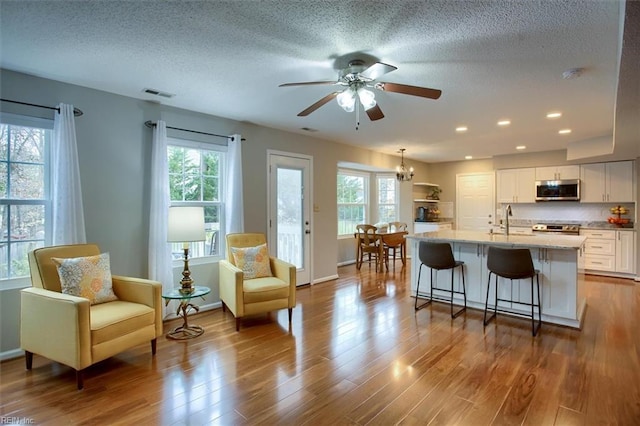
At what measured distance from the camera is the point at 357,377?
2.58 meters

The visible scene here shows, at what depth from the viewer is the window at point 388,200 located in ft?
27.6

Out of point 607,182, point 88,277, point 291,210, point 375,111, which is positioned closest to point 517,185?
point 607,182

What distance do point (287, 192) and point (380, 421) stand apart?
368cm

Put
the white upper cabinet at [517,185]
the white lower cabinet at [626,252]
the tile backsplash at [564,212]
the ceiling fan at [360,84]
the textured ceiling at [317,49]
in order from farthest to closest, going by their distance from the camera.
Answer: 1. the white upper cabinet at [517,185]
2. the tile backsplash at [564,212]
3. the white lower cabinet at [626,252]
4. the ceiling fan at [360,84]
5. the textured ceiling at [317,49]

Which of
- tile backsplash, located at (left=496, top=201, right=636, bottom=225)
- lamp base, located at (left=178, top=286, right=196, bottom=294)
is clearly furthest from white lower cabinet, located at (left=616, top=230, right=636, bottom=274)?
lamp base, located at (left=178, top=286, right=196, bottom=294)

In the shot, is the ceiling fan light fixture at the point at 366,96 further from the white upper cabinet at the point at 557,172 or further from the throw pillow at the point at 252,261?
the white upper cabinet at the point at 557,172

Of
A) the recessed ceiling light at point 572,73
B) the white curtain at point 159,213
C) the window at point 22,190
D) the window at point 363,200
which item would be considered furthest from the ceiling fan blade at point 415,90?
the window at point 363,200

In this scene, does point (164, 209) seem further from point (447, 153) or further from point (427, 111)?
point (447, 153)

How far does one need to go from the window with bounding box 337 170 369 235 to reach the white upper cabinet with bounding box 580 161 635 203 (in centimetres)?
429

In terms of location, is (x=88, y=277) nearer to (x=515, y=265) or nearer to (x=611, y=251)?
(x=515, y=265)

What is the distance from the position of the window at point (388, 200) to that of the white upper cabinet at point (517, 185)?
231 cm

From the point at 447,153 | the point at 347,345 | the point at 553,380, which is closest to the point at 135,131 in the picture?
the point at 347,345

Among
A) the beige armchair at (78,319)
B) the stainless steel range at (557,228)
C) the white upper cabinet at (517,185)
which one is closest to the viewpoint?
the beige armchair at (78,319)

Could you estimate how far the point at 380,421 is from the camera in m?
2.06
